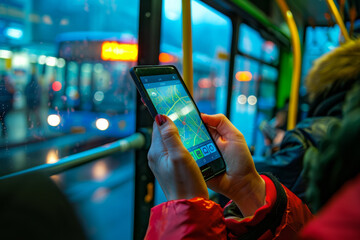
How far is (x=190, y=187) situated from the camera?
69 centimetres

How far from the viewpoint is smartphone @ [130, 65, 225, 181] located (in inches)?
35.1

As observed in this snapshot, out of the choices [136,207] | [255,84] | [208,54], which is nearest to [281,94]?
[255,84]

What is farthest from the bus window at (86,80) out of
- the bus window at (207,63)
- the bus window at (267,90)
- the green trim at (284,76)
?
the green trim at (284,76)

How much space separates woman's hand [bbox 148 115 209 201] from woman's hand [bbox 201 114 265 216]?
241 millimetres

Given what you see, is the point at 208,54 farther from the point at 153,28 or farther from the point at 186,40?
the point at 186,40

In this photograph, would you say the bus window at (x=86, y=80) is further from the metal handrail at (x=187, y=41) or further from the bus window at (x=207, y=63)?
the metal handrail at (x=187, y=41)

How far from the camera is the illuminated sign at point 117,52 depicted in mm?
2142

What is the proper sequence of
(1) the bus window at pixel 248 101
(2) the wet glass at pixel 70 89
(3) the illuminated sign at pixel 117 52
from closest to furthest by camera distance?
(2) the wet glass at pixel 70 89, (3) the illuminated sign at pixel 117 52, (1) the bus window at pixel 248 101

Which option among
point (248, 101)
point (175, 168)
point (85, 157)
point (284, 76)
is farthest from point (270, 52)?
point (175, 168)

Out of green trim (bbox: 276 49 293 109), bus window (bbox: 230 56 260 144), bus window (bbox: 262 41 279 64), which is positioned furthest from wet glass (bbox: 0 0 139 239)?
green trim (bbox: 276 49 293 109)

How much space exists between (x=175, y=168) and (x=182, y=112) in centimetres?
29

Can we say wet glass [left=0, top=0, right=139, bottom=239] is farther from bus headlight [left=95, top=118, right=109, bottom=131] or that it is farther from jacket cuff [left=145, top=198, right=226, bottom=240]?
jacket cuff [left=145, top=198, right=226, bottom=240]

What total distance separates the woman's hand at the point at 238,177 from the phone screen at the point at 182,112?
0.05 meters

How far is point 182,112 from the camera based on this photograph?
3.14 feet
